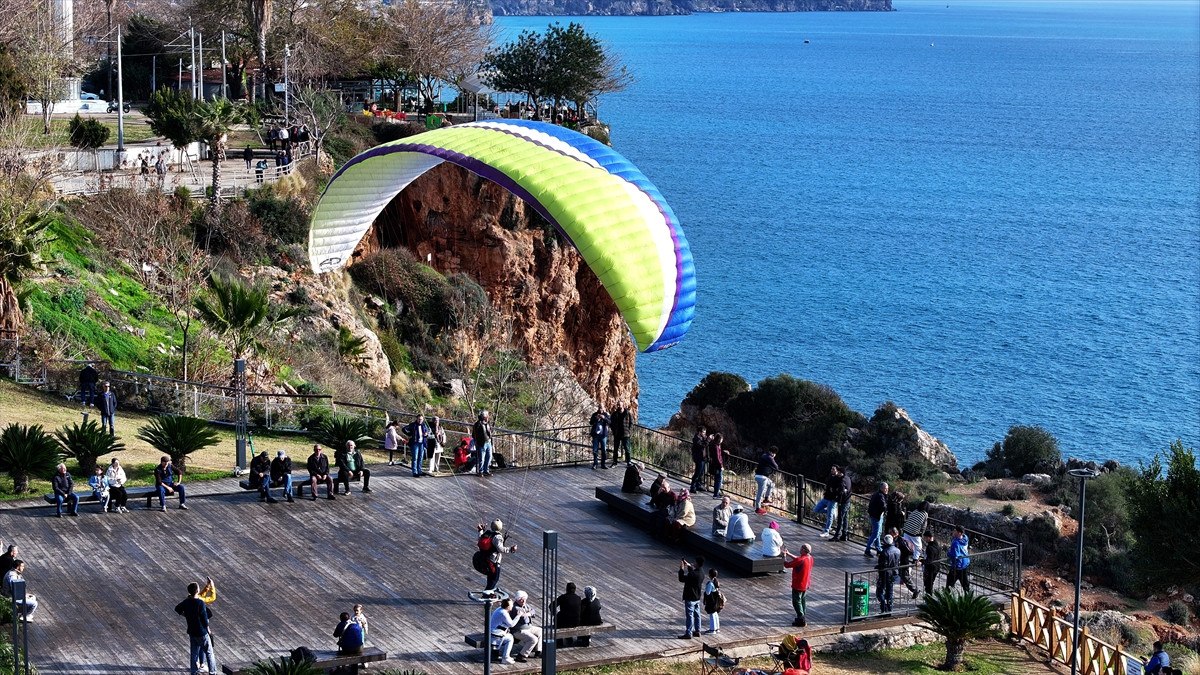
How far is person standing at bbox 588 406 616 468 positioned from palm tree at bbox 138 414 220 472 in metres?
6.80

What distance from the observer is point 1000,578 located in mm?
21562

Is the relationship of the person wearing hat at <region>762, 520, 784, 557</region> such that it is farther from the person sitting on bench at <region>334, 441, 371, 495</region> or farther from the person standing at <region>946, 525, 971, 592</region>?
the person sitting on bench at <region>334, 441, 371, 495</region>

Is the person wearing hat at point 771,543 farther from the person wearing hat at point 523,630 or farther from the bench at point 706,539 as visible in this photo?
the person wearing hat at point 523,630

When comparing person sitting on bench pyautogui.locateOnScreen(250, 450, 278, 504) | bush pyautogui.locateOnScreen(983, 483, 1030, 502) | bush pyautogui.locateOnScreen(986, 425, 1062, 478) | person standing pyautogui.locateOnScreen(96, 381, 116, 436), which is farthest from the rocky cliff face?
person sitting on bench pyautogui.locateOnScreen(250, 450, 278, 504)

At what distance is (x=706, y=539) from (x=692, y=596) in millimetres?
3459

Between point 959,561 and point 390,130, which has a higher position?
point 390,130

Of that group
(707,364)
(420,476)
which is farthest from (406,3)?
(420,476)

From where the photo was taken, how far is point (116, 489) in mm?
22391

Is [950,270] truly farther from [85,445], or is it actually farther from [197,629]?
A: [197,629]

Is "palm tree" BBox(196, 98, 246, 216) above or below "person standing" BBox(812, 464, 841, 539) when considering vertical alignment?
above

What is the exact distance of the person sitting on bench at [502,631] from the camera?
57.6ft

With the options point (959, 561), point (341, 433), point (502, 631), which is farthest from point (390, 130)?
point (502, 631)

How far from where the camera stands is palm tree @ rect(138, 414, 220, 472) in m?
25.0

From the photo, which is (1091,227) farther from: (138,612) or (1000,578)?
(138,612)
